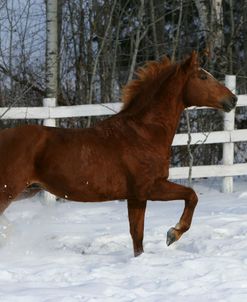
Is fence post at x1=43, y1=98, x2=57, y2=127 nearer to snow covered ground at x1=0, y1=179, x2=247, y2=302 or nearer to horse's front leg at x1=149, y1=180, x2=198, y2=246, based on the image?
snow covered ground at x1=0, y1=179, x2=247, y2=302

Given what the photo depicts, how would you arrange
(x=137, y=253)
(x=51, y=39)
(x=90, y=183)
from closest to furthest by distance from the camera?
(x=90, y=183) < (x=137, y=253) < (x=51, y=39)

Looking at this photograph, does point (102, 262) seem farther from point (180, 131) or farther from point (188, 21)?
point (188, 21)

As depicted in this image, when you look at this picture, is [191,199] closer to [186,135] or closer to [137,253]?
[137,253]

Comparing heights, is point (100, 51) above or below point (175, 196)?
above

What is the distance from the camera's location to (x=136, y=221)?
609cm

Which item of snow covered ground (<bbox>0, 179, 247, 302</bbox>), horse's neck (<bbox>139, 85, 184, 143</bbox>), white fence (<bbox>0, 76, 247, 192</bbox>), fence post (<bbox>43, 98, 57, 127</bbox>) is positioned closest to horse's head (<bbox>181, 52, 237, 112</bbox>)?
horse's neck (<bbox>139, 85, 184, 143</bbox>)

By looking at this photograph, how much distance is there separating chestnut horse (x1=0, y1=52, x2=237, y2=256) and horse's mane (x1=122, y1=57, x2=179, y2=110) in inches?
0.5

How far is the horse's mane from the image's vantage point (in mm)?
6121

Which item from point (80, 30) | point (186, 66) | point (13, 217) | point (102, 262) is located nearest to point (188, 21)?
point (80, 30)

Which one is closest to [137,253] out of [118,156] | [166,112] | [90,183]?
[90,183]

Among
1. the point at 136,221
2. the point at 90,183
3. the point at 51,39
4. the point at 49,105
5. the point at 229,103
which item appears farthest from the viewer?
the point at 51,39

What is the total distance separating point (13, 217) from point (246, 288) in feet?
12.8

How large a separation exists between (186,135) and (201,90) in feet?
12.2

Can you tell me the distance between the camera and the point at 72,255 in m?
6.04
